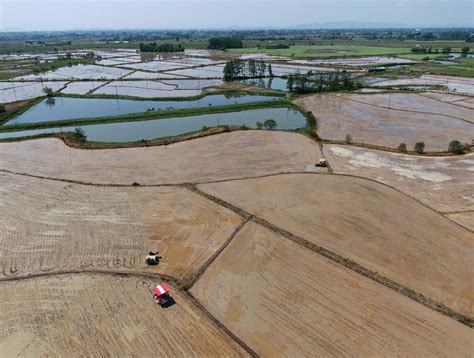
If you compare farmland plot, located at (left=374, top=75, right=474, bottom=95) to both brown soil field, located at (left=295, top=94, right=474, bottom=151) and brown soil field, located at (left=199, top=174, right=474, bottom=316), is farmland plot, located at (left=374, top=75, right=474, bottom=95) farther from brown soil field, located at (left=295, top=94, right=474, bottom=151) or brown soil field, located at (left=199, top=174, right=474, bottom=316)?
brown soil field, located at (left=199, top=174, right=474, bottom=316)

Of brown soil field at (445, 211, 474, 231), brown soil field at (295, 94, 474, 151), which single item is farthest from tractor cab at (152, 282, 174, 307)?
brown soil field at (295, 94, 474, 151)

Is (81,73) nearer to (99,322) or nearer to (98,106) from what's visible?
(98,106)

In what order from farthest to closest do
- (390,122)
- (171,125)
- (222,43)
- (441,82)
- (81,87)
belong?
(222,43), (81,87), (441,82), (171,125), (390,122)

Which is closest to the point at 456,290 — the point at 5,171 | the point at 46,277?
the point at 46,277

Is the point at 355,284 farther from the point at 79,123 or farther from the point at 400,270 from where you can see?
the point at 79,123

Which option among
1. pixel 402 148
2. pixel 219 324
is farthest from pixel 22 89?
pixel 219 324

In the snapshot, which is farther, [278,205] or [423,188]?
[423,188]
